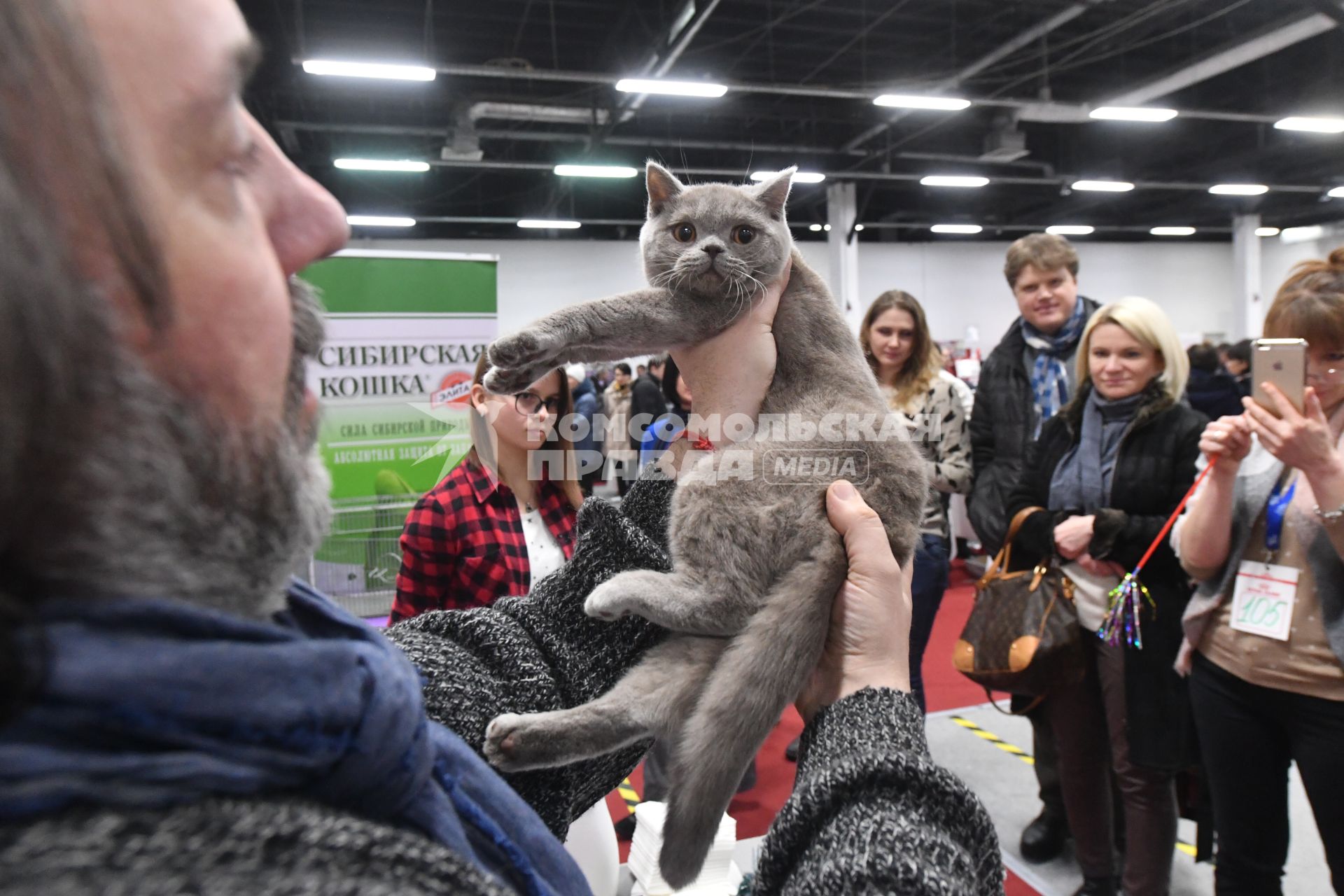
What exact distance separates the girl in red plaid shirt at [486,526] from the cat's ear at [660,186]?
683 millimetres

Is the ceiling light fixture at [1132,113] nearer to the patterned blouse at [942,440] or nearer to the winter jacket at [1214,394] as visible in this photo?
the winter jacket at [1214,394]

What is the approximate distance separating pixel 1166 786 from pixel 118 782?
8.56 feet

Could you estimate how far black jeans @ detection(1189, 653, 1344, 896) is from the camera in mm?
1801

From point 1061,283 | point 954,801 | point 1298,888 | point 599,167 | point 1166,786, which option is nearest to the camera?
point 954,801

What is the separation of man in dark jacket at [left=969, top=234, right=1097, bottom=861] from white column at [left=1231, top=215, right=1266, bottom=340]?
49.7ft

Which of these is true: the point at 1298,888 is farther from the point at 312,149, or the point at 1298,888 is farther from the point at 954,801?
the point at 312,149

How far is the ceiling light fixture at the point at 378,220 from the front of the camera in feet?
38.3

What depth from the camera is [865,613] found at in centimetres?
104

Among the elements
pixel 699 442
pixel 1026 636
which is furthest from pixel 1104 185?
Result: pixel 699 442

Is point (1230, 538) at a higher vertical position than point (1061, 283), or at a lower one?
lower

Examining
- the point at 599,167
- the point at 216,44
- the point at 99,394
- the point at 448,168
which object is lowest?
the point at 99,394

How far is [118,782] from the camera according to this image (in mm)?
406

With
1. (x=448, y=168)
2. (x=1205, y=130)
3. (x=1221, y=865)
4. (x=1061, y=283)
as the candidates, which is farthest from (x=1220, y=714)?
(x=1205, y=130)

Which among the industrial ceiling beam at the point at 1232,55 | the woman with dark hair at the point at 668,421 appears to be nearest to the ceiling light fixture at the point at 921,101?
the industrial ceiling beam at the point at 1232,55
